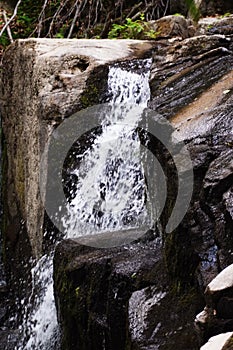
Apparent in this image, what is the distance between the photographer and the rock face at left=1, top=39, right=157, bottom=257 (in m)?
5.50

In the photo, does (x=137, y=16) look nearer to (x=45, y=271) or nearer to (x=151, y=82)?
(x=151, y=82)

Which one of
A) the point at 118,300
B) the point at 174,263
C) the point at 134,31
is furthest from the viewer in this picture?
the point at 134,31

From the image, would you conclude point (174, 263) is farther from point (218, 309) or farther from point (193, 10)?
point (193, 10)

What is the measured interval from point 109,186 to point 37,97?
4.09 ft

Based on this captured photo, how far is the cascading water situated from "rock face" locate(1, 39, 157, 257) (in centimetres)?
26

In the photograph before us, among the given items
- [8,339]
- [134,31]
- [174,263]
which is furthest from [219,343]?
[134,31]

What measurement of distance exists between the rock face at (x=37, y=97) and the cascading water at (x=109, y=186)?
256 mm

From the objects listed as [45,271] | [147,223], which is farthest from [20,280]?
[147,223]

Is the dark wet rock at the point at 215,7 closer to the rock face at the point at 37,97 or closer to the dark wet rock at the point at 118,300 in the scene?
the rock face at the point at 37,97

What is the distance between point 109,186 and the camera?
5.11 metres

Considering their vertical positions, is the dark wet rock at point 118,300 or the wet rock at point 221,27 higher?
the wet rock at point 221,27

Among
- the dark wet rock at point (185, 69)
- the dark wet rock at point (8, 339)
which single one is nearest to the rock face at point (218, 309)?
the dark wet rock at point (185, 69)

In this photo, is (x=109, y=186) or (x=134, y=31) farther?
(x=134, y=31)

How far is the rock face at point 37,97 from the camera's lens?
550 centimetres
